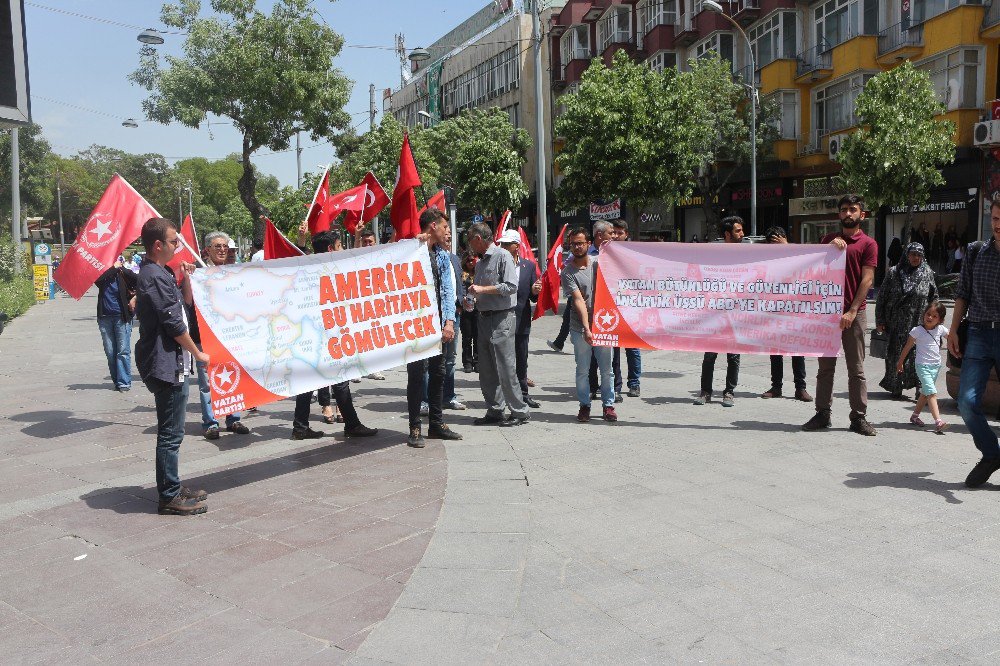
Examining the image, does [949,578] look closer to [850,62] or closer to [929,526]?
[929,526]

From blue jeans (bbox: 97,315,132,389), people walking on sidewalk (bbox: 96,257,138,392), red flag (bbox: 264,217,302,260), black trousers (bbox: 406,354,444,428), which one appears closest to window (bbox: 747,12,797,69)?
people walking on sidewalk (bbox: 96,257,138,392)

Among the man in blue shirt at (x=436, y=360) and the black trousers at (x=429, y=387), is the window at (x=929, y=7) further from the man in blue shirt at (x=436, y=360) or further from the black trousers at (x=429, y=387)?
the black trousers at (x=429, y=387)

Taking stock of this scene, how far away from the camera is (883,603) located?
13.2 ft

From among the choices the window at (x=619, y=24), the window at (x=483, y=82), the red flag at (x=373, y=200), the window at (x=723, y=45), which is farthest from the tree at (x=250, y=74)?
the window at (x=483, y=82)

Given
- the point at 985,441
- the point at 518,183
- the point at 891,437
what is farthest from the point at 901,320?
the point at 518,183

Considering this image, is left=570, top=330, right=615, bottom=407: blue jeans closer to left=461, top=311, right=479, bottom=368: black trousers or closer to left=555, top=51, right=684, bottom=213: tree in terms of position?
left=461, top=311, right=479, bottom=368: black trousers

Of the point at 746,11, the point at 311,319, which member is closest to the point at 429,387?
the point at 311,319

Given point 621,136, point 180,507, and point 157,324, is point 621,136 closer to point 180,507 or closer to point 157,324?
point 157,324

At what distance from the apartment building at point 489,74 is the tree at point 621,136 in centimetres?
1640

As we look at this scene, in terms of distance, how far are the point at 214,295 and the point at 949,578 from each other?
4.75 metres

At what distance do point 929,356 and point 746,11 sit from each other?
30.4 m

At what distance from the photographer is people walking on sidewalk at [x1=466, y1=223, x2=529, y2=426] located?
7879 millimetres

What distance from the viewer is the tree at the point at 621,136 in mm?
27562

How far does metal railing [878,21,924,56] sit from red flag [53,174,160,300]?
2680 cm
